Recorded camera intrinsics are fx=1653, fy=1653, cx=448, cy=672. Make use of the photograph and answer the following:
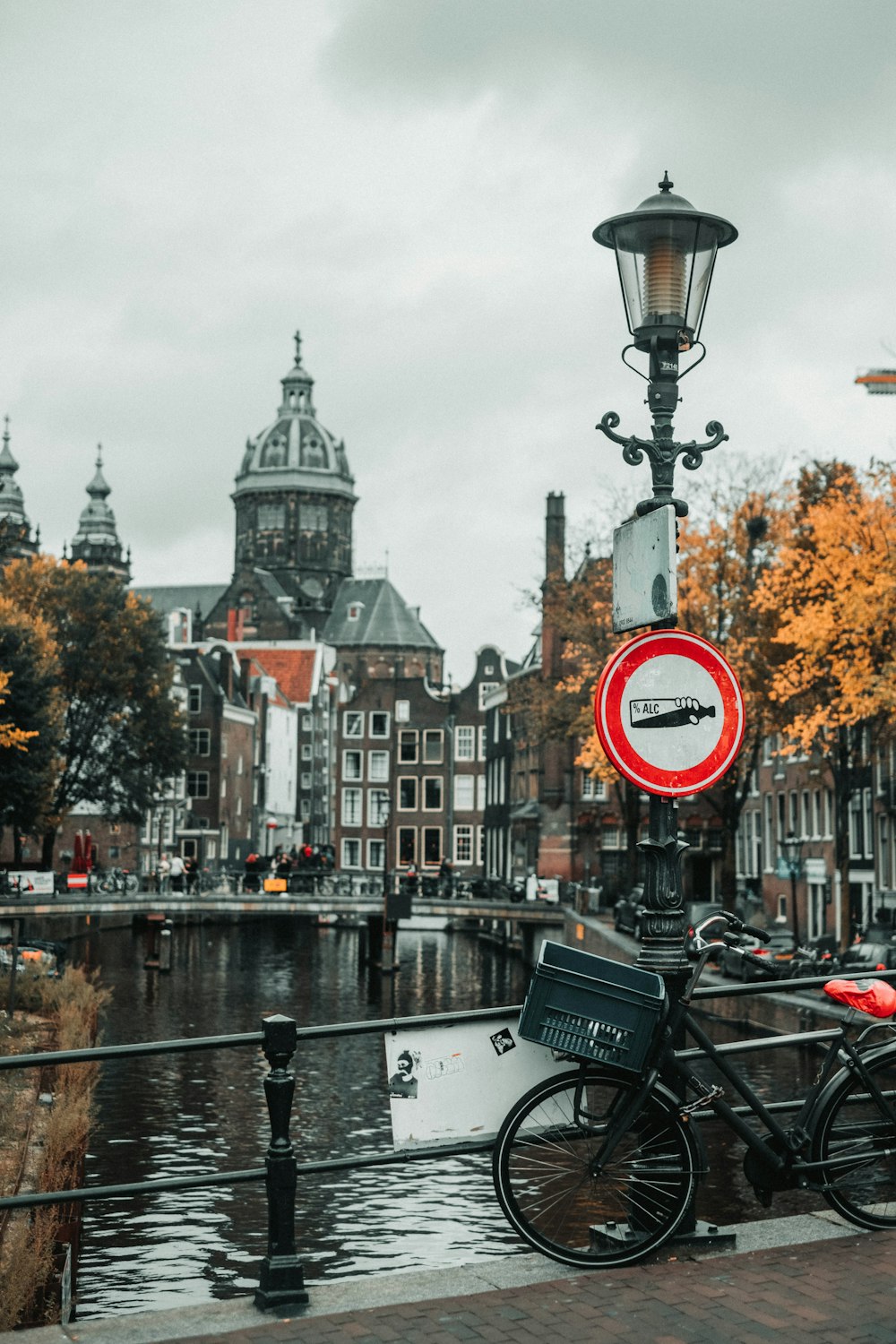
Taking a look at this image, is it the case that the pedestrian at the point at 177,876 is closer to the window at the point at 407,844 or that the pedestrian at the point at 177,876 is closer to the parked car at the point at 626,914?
the parked car at the point at 626,914

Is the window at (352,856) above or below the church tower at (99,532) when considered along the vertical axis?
below

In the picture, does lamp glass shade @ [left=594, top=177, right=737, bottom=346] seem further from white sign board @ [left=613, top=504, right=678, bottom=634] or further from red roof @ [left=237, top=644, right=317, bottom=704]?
red roof @ [left=237, top=644, right=317, bottom=704]

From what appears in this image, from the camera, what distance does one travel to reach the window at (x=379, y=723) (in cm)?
11831

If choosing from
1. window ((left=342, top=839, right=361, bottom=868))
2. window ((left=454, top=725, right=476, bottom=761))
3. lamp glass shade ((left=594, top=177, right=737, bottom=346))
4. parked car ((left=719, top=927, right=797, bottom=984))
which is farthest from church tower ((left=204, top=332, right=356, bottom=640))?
lamp glass shade ((left=594, top=177, right=737, bottom=346))

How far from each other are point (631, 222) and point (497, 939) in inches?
2781

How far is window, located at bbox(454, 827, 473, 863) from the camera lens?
354 feet

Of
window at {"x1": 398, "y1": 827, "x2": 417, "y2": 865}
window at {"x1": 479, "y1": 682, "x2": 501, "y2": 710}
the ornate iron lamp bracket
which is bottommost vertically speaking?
window at {"x1": 398, "y1": 827, "x2": 417, "y2": 865}

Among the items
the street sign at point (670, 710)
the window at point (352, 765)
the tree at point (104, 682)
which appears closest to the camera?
the street sign at point (670, 710)

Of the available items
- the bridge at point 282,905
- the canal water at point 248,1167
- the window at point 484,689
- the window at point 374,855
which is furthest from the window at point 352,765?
the canal water at point 248,1167

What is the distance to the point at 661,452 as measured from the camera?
798 cm

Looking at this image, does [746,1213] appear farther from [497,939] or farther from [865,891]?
[497,939]

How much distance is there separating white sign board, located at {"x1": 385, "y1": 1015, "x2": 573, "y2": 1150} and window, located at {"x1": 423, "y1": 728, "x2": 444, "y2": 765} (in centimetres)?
10429

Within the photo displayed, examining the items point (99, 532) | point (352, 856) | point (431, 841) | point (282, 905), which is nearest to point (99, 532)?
point (99, 532)

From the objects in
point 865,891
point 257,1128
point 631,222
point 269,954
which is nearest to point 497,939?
point 269,954
